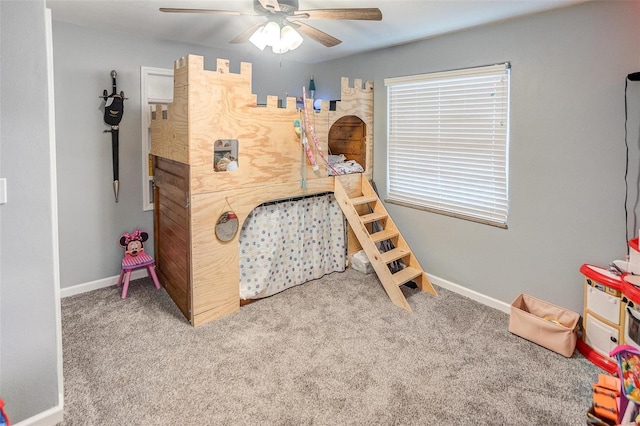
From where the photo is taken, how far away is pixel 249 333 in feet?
9.14

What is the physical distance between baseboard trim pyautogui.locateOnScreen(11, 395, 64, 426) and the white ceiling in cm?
250

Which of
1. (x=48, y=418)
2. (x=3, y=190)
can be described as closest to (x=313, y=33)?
(x=3, y=190)

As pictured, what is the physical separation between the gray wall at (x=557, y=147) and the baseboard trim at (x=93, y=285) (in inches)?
121

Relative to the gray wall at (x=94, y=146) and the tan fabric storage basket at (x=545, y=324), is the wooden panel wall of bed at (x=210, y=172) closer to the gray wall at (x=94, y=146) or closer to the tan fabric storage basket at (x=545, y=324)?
the gray wall at (x=94, y=146)

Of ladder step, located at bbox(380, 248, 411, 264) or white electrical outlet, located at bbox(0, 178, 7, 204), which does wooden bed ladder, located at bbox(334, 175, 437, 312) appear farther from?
white electrical outlet, located at bbox(0, 178, 7, 204)

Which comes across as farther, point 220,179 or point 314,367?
point 220,179

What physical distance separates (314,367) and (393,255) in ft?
4.63

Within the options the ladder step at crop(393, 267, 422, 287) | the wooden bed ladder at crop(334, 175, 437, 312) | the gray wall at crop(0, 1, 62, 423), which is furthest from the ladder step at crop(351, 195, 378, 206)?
the gray wall at crop(0, 1, 62, 423)

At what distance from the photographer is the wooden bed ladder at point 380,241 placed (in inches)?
128

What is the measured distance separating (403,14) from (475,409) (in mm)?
2587

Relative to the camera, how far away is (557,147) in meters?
2.68

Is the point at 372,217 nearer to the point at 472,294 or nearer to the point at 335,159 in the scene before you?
the point at 335,159

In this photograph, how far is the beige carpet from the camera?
1992 millimetres

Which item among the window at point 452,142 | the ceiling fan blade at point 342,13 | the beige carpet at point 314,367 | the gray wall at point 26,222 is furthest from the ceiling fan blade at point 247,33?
the beige carpet at point 314,367
